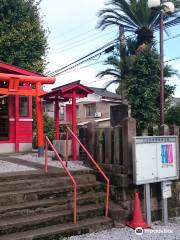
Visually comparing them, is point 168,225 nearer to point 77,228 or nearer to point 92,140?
point 77,228

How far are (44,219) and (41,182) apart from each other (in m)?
1.15

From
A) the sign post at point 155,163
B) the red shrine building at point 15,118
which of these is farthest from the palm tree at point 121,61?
the sign post at point 155,163

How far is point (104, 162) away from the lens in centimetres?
848

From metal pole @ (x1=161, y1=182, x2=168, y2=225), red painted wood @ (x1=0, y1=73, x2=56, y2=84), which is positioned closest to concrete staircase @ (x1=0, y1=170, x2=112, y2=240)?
metal pole @ (x1=161, y1=182, x2=168, y2=225)

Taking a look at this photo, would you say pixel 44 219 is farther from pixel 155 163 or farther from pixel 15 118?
pixel 15 118

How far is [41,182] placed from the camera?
296 inches

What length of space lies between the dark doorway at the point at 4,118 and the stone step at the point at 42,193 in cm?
652

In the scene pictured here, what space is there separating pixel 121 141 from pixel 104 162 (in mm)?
878

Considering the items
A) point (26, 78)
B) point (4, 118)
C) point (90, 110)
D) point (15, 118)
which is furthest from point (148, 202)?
point (90, 110)

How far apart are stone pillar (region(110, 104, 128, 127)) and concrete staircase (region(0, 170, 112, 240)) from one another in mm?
2185

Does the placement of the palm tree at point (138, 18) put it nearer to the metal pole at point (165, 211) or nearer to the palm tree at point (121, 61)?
the palm tree at point (121, 61)

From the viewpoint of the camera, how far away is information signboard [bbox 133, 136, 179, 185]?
7.28 metres

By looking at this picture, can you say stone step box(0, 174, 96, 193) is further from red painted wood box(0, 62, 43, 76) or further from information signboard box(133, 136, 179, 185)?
red painted wood box(0, 62, 43, 76)

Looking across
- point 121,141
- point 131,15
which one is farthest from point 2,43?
point 121,141
